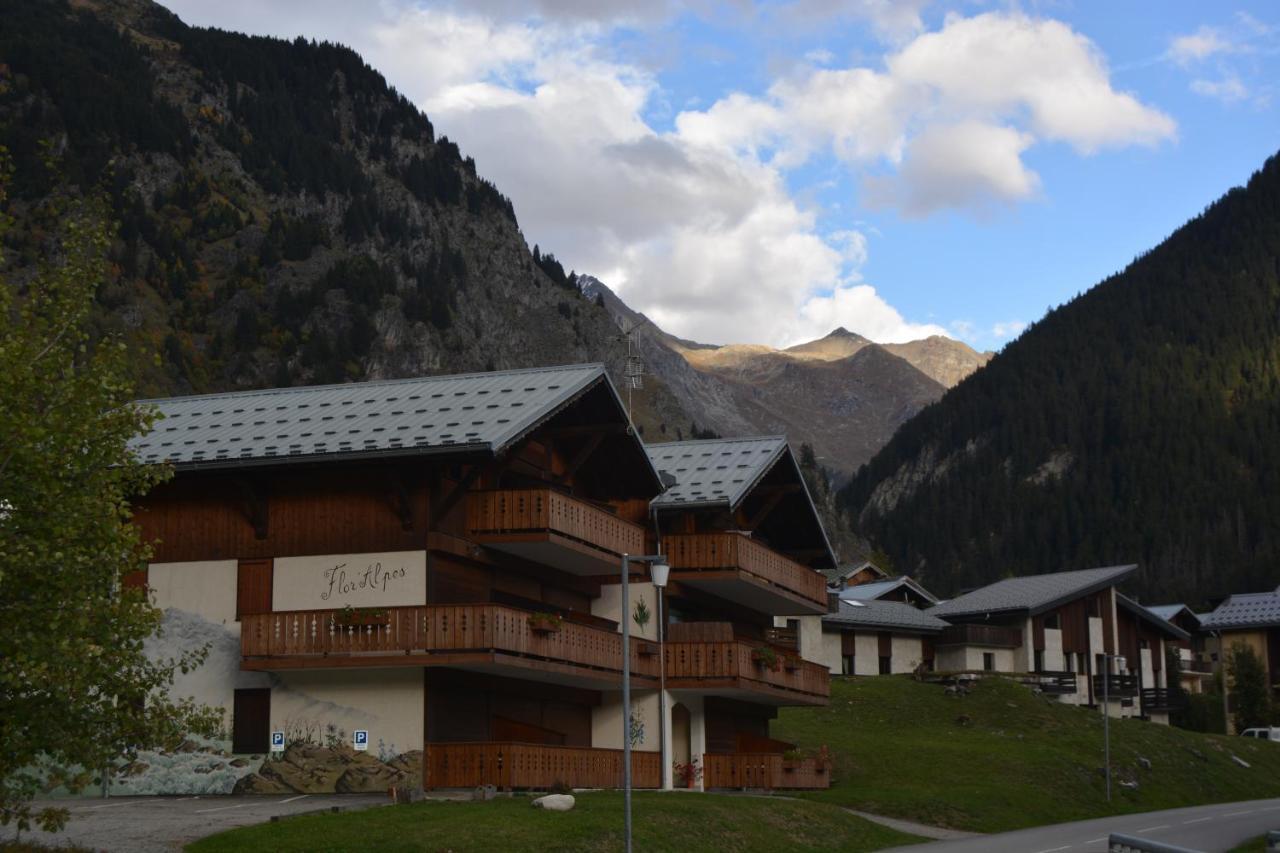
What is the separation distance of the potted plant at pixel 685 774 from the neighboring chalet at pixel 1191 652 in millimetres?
72969

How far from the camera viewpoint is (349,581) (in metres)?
36.8

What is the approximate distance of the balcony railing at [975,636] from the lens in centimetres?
9038

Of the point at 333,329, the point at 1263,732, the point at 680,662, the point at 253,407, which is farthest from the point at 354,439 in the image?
the point at 333,329

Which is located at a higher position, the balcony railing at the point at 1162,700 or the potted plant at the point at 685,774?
the balcony railing at the point at 1162,700

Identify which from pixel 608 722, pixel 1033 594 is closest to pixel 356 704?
pixel 608 722

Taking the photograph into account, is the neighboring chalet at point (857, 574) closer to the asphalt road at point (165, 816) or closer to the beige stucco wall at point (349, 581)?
the beige stucco wall at point (349, 581)

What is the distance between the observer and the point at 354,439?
3616 cm

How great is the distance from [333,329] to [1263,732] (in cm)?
11440

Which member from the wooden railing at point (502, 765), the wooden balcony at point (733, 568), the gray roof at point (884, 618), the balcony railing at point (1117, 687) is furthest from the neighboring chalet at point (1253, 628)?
the wooden railing at point (502, 765)

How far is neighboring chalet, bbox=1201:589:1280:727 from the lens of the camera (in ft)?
391

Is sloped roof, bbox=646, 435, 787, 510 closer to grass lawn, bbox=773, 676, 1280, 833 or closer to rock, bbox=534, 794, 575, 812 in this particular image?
grass lawn, bbox=773, 676, 1280, 833

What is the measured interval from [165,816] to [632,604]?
746 inches

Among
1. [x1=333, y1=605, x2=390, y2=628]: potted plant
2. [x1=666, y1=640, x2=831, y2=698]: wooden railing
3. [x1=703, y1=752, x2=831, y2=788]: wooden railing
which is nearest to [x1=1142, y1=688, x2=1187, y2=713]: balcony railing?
[x1=703, y1=752, x2=831, y2=788]: wooden railing

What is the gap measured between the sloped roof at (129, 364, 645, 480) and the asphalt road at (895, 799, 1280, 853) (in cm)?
1341
